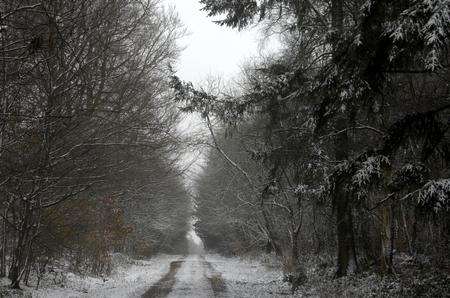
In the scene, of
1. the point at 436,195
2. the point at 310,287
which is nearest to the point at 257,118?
the point at 310,287

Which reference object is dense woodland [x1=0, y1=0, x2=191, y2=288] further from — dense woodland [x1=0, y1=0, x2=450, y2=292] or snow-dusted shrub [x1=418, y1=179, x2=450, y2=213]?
snow-dusted shrub [x1=418, y1=179, x2=450, y2=213]

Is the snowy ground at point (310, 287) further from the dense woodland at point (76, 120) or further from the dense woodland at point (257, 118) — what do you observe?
the dense woodland at point (76, 120)

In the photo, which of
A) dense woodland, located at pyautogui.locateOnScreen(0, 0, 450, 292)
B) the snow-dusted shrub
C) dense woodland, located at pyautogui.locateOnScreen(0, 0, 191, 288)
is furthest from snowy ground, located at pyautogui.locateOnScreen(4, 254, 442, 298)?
the snow-dusted shrub

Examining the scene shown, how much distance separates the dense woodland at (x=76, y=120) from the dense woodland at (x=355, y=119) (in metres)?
2.14

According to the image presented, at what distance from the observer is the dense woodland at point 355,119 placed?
7.25 m

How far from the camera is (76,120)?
34.3 feet

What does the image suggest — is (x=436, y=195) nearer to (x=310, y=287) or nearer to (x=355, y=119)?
(x=355, y=119)

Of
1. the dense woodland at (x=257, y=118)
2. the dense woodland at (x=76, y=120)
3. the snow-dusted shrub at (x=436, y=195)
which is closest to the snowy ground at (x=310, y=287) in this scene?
the dense woodland at (x=257, y=118)

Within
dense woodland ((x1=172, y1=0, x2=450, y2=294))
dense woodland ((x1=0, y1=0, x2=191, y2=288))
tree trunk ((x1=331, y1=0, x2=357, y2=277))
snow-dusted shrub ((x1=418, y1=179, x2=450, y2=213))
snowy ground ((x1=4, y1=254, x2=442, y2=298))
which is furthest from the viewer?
tree trunk ((x1=331, y1=0, x2=357, y2=277))

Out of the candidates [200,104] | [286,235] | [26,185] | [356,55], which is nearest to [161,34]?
[200,104]

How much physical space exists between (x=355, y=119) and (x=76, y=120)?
623 cm

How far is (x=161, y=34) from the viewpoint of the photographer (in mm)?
14008

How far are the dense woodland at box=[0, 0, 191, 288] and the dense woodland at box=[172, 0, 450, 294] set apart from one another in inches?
84.2

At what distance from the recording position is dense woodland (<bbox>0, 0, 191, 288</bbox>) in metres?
8.78
